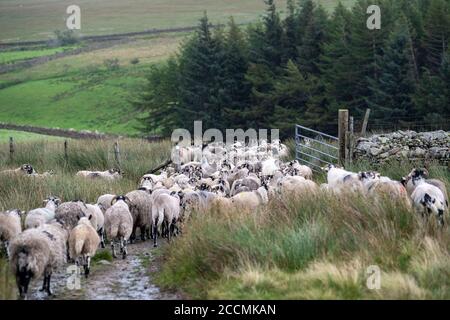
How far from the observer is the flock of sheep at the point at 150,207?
1122 cm

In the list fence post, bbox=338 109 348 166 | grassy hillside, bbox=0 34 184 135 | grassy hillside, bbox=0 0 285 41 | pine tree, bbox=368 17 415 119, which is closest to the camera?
fence post, bbox=338 109 348 166

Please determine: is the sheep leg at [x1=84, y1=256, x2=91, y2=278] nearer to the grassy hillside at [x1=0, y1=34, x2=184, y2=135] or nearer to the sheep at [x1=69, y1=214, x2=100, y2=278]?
the sheep at [x1=69, y1=214, x2=100, y2=278]

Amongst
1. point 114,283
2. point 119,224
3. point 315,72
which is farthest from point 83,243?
point 315,72

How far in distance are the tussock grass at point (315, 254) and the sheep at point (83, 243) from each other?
4.51 ft

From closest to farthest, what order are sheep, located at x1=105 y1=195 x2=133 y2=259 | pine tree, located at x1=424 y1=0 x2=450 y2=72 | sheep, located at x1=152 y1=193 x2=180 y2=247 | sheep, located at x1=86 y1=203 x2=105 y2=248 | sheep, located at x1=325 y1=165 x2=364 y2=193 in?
1. sheep, located at x1=105 y1=195 x2=133 y2=259
2. sheep, located at x1=86 y1=203 x2=105 y2=248
3. sheep, located at x1=325 y1=165 x2=364 y2=193
4. sheep, located at x1=152 y1=193 x2=180 y2=247
5. pine tree, located at x1=424 y1=0 x2=450 y2=72

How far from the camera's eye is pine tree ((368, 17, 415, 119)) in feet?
131

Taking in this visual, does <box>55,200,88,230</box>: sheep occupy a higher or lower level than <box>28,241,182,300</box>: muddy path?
higher

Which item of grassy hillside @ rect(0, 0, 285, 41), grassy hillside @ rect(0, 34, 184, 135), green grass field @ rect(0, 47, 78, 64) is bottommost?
grassy hillside @ rect(0, 34, 184, 135)

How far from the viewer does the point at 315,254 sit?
424 inches

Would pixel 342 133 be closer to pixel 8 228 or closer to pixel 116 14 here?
pixel 8 228

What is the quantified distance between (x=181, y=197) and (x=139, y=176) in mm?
7569

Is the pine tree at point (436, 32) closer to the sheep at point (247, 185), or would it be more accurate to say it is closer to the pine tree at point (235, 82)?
the pine tree at point (235, 82)

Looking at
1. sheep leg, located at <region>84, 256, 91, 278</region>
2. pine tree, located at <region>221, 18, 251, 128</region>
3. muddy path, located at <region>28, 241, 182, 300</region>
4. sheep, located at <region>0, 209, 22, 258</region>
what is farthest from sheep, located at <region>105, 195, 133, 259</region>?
pine tree, located at <region>221, 18, 251, 128</region>
